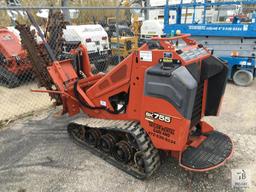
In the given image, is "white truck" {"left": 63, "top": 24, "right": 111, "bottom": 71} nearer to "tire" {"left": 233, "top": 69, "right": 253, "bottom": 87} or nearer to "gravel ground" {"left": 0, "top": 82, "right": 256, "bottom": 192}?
"gravel ground" {"left": 0, "top": 82, "right": 256, "bottom": 192}

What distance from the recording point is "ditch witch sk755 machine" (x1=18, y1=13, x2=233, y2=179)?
9.84ft

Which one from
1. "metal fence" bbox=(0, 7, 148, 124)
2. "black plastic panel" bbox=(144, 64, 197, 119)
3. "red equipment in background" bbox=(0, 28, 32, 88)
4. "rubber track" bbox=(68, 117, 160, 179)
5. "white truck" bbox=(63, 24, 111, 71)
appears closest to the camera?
"black plastic panel" bbox=(144, 64, 197, 119)

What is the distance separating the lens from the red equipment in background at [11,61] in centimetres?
790

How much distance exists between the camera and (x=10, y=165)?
3.99 meters

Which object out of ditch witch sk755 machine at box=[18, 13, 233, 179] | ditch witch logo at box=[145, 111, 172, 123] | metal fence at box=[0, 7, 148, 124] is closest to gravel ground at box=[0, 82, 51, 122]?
metal fence at box=[0, 7, 148, 124]

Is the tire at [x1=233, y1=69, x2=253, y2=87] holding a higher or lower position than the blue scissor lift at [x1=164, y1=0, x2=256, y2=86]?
lower

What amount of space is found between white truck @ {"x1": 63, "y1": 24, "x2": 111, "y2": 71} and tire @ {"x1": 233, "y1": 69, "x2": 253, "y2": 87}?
13.1 feet

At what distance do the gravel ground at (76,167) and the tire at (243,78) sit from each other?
7.63ft

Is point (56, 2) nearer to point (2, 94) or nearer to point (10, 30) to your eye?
point (10, 30)

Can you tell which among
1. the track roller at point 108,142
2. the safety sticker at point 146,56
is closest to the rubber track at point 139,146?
the track roller at point 108,142

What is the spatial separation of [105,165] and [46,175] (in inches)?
32.2

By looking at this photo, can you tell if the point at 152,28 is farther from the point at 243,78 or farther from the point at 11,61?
the point at 11,61

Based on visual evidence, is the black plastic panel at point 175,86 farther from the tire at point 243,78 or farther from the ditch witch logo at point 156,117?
the tire at point 243,78

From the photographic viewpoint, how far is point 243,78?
24.2 feet
